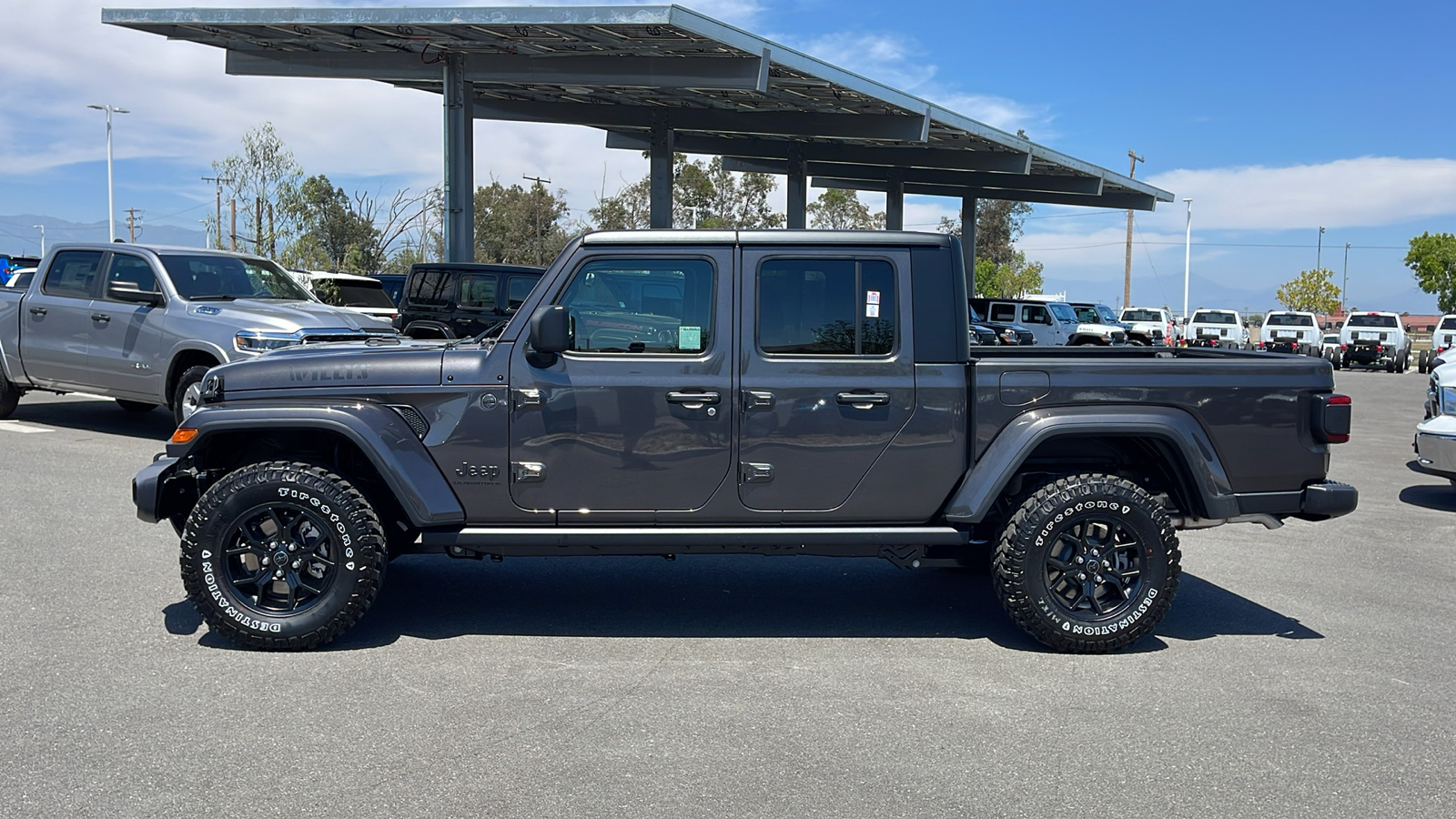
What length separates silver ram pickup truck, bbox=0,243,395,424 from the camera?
10.9 m

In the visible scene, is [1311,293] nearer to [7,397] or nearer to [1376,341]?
[1376,341]

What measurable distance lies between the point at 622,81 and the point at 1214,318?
25351mm

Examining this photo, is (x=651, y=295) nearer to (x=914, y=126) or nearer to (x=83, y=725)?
(x=83, y=725)

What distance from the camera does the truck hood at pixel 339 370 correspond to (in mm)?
5355

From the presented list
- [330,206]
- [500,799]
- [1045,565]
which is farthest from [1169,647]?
[330,206]

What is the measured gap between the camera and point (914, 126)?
26.1 meters

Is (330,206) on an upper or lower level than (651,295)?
upper

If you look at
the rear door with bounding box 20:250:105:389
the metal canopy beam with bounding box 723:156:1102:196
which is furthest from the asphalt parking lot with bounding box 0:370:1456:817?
the metal canopy beam with bounding box 723:156:1102:196

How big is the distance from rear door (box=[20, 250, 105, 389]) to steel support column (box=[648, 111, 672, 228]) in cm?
1742

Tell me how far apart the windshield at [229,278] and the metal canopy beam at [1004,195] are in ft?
93.8

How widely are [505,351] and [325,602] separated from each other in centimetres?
142

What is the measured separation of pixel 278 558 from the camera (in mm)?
5348

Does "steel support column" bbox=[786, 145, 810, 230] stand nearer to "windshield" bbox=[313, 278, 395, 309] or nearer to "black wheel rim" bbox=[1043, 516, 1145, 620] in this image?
"windshield" bbox=[313, 278, 395, 309]

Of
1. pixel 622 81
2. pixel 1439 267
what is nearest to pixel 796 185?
pixel 622 81
